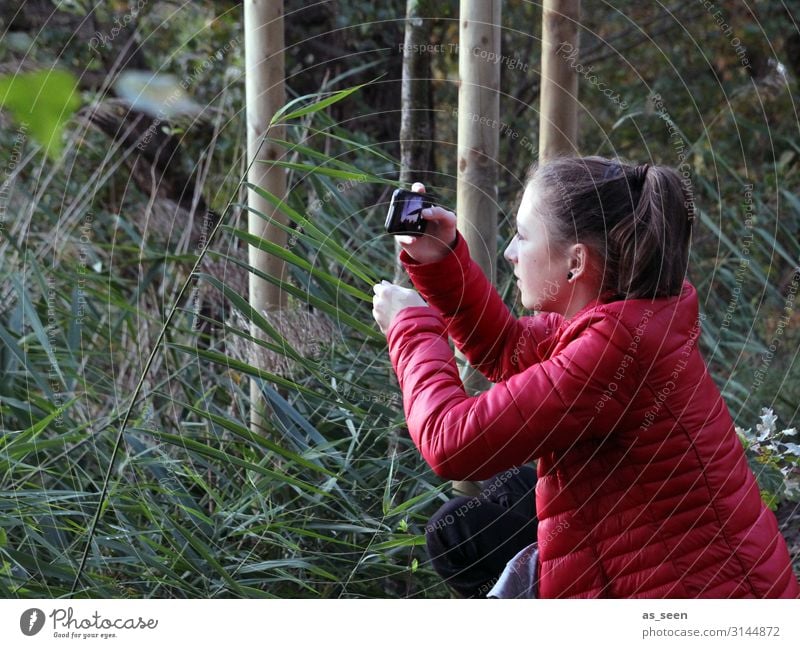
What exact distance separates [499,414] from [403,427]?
614 millimetres

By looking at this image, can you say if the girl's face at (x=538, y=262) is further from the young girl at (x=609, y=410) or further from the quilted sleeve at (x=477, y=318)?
the quilted sleeve at (x=477, y=318)

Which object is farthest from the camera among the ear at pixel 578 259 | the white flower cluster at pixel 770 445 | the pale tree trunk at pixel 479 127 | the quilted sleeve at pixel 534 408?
the white flower cluster at pixel 770 445

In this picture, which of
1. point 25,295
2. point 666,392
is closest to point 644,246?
point 666,392

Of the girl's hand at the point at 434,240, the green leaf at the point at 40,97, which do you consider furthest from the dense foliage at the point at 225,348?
the girl's hand at the point at 434,240

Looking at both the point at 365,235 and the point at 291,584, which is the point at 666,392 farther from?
the point at 365,235

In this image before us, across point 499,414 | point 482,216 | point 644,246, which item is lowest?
point 499,414

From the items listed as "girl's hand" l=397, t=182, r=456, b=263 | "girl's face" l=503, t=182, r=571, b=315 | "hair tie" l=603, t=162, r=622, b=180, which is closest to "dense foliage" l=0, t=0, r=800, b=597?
"girl's hand" l=397, t=182, r=456, b=263

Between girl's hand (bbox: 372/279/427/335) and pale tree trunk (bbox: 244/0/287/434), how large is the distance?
15.1 inches

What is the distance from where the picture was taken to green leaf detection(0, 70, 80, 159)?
54 centimetres

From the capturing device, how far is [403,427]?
164 centimetres

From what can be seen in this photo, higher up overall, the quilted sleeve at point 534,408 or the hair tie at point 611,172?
the hair tie at point 611,172

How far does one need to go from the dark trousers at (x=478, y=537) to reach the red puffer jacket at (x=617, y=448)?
13 centimetres

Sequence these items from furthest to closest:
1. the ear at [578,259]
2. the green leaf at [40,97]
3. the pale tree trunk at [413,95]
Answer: the pale tree trunk at [413,95]
the ear at [578,259]
the green leaf at [40,97]

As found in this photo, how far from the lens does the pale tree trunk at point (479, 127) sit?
1.40 meters
